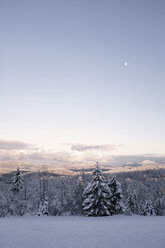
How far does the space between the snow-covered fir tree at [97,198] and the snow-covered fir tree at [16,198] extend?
51.9ft

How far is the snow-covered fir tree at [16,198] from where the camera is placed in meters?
39.2

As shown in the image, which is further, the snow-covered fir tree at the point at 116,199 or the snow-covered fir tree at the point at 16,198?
the snow-covered fir tree at the point at 16,198

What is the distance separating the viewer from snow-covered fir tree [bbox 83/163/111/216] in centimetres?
3070

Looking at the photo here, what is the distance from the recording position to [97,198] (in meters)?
31.3

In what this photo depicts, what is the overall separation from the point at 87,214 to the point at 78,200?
9.71 meters

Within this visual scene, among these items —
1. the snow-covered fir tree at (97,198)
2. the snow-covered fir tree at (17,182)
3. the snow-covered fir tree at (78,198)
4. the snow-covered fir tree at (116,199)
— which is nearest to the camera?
the snow-covered fir tree at (97,198)

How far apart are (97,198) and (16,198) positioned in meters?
18.9

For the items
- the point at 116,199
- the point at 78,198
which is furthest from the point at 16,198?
the point at 116,199

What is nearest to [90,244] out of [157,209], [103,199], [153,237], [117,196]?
[153,237]

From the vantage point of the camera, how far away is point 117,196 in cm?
3419

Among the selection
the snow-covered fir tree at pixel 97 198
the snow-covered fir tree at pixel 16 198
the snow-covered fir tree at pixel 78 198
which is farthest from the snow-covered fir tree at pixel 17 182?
the snow-covered fir tree at pixel 97 198

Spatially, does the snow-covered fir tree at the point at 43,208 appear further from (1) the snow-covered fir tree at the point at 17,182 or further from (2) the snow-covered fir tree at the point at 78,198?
(2) the snow-covered fir tree at the point at 78,198

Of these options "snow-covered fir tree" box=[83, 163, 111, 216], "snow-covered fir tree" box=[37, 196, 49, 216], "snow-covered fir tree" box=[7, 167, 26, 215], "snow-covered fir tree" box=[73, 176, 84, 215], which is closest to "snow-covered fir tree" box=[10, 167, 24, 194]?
"snow-covered fir tree" box=[7, 167, 26, 215]

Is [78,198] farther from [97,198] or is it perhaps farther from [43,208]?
[97,198]
